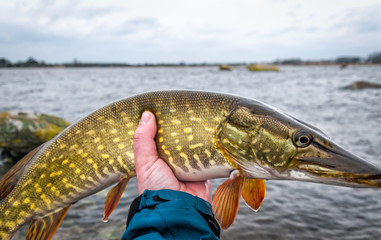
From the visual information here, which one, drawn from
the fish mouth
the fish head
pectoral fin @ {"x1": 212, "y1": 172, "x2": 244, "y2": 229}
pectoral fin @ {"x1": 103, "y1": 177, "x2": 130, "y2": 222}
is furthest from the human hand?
the fish mouth

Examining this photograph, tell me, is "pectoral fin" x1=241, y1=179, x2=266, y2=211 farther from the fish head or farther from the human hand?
the human hand

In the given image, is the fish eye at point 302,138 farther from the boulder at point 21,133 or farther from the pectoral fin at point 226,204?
the boulder at point 21,133

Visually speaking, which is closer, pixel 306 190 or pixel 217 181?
pixel 306 190

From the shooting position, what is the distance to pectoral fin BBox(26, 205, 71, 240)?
2.03m

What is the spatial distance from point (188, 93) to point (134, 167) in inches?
26.8

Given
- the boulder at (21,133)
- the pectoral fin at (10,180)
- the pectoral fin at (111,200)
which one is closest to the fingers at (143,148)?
the pectoral fin at (111,200)

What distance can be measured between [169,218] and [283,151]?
2.70 feet

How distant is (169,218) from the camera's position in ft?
4.79

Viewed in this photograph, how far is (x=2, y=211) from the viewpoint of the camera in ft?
6.43

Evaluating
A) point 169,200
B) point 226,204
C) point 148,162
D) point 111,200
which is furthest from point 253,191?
point 111,200

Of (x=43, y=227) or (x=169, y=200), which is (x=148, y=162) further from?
(x=43, y=227)

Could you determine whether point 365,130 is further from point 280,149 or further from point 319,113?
point 280,149

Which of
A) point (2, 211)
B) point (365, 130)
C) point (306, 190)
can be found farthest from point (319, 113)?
point (2, 211)

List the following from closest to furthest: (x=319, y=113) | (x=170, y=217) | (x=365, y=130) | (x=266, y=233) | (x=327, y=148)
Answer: (x=170, y=217), (x=327, y=148), (x=266, y=233), (x=365, y=130), (x=319, y=113)
